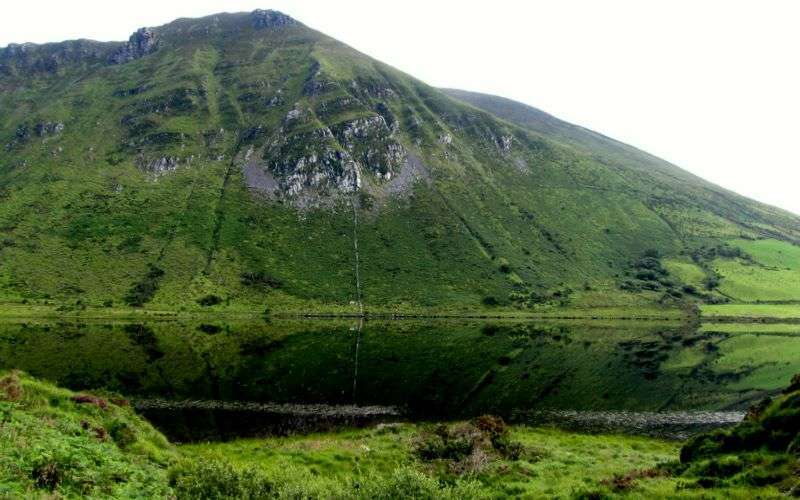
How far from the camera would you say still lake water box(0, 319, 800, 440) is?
177 ft

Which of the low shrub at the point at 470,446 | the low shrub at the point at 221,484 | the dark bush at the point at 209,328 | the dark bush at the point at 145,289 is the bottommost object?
the dark bush at the point at 145,289

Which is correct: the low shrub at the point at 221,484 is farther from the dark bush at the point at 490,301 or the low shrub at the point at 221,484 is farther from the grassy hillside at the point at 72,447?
the dark bush at the point at 490,301

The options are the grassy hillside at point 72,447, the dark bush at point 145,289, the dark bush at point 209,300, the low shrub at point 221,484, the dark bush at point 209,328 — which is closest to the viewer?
the grassy hillside at point 72,447

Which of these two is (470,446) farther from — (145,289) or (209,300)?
(145,289)

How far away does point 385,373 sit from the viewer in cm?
7094

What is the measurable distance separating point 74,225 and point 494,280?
540ft

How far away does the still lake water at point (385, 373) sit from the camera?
54.0 m

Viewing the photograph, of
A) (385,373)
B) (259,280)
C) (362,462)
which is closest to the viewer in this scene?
(362,462)

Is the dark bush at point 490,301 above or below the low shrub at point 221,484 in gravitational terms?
below

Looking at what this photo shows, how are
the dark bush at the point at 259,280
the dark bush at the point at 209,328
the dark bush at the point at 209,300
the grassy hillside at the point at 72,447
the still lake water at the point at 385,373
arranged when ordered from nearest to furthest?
the grassy hillside at the point at 72,447 < the still lake water at the point at 385,373 < the dark bush at the point at 209,328 < the dark bush at the point at 209,300 < the dark bush at the point at 259,280

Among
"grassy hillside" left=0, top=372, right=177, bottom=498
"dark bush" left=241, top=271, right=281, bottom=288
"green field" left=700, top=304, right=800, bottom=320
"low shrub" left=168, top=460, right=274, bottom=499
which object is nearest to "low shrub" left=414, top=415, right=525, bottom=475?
"low shrub" left=168, top=460, right=274, bottom=499

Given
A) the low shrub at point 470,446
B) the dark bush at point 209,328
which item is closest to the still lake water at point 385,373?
the dark bush at point 209,328

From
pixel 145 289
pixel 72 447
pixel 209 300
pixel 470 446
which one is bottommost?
pixel 145 289

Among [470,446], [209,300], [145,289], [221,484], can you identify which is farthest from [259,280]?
[221,484]
